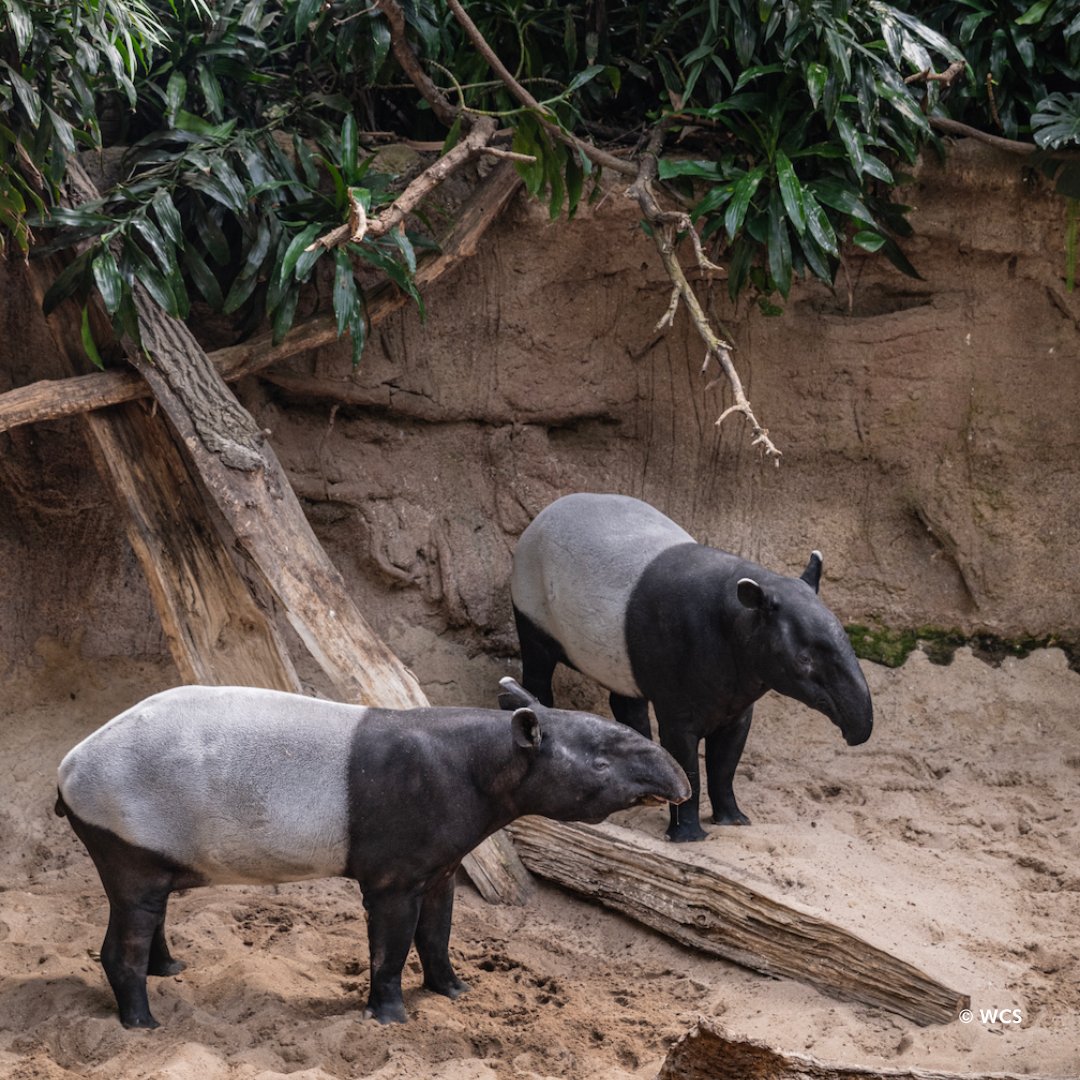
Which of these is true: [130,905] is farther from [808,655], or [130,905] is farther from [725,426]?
[725,426]

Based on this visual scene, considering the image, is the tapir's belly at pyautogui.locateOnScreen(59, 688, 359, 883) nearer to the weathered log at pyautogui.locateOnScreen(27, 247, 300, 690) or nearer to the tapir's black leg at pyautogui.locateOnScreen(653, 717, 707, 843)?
the weathered log at pyautogui.locateOnScreen(27, 247, 300, 690)

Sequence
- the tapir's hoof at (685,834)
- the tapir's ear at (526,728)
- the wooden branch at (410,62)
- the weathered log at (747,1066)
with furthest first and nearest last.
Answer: the wooden branch at (410,62) < the tapir's hoof at (685,834) < the tapir's ear at (526,728) < the weathered log at (747,1066)

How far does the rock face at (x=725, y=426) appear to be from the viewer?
24.3 ft

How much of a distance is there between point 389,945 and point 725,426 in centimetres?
398

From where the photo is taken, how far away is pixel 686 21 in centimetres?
705

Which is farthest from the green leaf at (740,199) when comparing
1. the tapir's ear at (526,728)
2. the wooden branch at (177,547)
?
the tapir's ear at (526,728)

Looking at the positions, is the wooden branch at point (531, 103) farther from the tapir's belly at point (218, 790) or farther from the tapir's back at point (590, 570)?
the tapir's belly at point (218, 790)

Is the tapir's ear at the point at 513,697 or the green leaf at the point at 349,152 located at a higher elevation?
the green leaf at the point at 349,152

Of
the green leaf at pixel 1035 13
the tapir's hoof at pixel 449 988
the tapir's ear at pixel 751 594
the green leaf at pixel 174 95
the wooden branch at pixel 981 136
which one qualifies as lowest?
the tapir's hoof at pixel 449 988

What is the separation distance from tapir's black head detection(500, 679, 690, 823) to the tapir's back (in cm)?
158

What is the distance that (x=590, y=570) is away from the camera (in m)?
6.45

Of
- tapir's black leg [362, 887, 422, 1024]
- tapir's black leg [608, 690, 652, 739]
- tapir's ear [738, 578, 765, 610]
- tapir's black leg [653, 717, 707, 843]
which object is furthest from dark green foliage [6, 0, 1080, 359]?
tapir's black leg [362, 887, 422, 1024]

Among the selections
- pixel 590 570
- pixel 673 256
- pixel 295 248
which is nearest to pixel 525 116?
pixel 673 256

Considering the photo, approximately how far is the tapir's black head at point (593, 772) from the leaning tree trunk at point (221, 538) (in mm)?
1172
